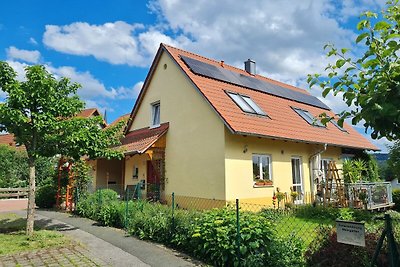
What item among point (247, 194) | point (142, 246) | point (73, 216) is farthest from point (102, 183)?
point (142, 246)

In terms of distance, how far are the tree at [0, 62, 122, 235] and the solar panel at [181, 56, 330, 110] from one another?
646 centimetres

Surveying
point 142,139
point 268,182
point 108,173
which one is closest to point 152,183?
point 142,139

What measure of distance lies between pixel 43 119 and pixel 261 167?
8.72m

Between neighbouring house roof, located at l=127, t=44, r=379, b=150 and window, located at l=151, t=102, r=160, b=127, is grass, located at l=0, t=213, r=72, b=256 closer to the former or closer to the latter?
neighbouring house roof, located at l=127, t=44, r=379, b=150

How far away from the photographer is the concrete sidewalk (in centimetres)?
681

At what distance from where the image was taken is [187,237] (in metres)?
7.46

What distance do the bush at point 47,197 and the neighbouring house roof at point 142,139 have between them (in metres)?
4.19

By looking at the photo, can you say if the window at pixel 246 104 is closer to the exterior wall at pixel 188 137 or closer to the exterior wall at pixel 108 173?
the exterior wall at pixel 188 137

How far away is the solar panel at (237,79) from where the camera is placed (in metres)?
15.2

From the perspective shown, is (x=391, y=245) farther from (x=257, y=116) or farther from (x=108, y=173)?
(x=108, y=173)

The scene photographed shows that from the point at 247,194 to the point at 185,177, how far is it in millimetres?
2866

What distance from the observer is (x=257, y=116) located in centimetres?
1379

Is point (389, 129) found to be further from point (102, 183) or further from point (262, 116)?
point (102, 183)

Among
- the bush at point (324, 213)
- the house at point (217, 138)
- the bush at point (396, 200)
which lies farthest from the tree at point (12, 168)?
the bush at point (396, 200)
